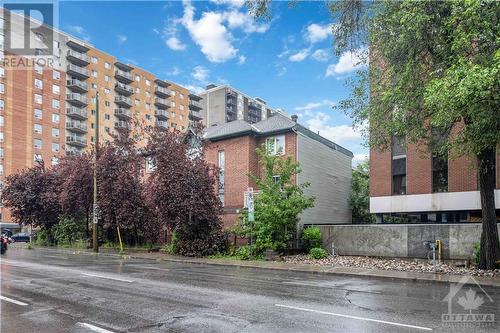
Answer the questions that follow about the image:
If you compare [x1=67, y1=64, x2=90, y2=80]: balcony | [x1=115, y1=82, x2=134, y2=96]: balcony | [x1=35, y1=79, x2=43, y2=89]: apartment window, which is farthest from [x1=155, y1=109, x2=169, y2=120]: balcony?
[x1=35, y1=79, x2=43, y2=89]: apartment window

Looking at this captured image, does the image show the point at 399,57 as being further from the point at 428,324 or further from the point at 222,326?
the point at 222,326

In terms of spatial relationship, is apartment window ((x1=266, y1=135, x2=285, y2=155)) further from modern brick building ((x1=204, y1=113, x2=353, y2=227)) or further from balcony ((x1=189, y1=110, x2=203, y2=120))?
balcony ((x1=189, y1=110, x2=203, y2=120))

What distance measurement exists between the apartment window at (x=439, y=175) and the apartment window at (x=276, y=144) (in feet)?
32.2

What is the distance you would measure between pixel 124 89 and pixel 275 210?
8453 centimetres

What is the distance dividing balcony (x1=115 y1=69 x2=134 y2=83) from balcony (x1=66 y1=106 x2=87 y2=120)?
13691mm

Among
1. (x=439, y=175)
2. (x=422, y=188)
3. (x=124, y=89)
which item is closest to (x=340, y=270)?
(x=422, y=188)

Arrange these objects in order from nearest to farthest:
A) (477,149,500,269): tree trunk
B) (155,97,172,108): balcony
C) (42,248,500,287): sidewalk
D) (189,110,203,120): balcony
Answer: (42,248,500,287): sidewalk < (477,149,500,269): tree trunk < (155,97,172,108): balcony < (189,110,203,120): balcony

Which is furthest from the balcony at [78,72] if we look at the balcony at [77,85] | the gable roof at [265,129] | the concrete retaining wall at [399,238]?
the concrete retaining wall at [399,238]

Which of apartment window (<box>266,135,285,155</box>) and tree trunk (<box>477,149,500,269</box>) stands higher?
apartment window (<box>266,135,285,155</box>)

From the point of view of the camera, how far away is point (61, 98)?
87188 millimetres

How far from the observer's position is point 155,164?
86.6 feet

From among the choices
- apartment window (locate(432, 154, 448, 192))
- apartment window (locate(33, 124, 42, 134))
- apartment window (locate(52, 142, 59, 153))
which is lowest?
apartment window (locate(432, 154, 448, 192))

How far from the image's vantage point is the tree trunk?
648 inches

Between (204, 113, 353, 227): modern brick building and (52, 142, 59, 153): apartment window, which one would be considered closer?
(204, 113, 353, 227): modern brick building
